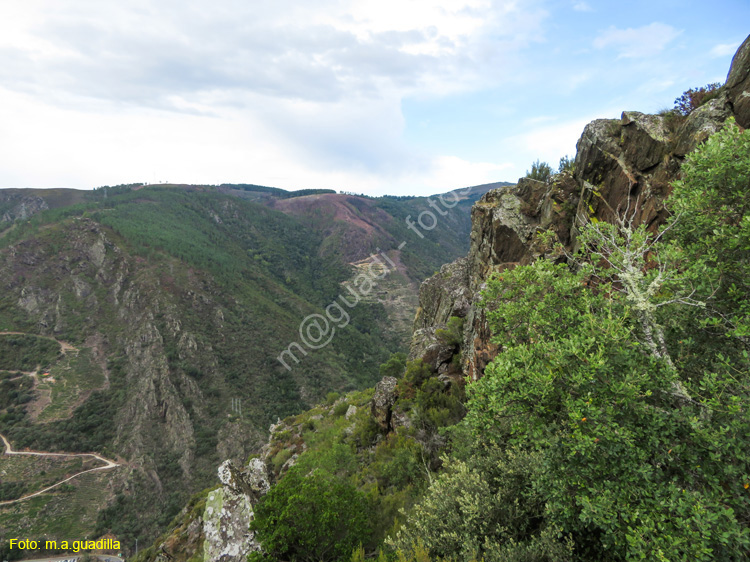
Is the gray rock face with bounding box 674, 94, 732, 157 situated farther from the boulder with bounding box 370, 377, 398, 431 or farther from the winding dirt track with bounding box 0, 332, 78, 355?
the winding dirt track with bounding box 0, 332, 78, 355

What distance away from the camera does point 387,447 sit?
53.7ft

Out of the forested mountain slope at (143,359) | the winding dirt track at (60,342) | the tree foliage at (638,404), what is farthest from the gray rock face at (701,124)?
the winding dirt track at (60,342)

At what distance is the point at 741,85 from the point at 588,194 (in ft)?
18.1

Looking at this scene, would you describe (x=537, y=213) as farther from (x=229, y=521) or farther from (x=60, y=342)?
(x=60, y=342)

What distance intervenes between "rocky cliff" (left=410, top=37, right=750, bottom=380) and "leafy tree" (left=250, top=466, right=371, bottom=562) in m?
7.38

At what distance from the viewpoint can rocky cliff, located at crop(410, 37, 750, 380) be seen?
1148cm

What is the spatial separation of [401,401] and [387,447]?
2496mm

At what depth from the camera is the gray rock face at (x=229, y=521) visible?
905 cm

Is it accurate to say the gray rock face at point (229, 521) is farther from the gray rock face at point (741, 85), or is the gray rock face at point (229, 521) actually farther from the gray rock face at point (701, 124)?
the gray rock face at point (741, 85)

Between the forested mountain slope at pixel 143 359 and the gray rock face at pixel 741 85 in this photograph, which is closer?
the gray rock face at pixel 741 85

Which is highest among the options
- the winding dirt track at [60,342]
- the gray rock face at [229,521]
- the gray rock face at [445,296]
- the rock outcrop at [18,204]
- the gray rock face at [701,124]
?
the rock outcrop at [18,204]

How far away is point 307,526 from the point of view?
8867 mm

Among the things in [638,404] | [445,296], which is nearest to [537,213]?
[445,296]

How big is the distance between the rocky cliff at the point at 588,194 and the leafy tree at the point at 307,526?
738cm
